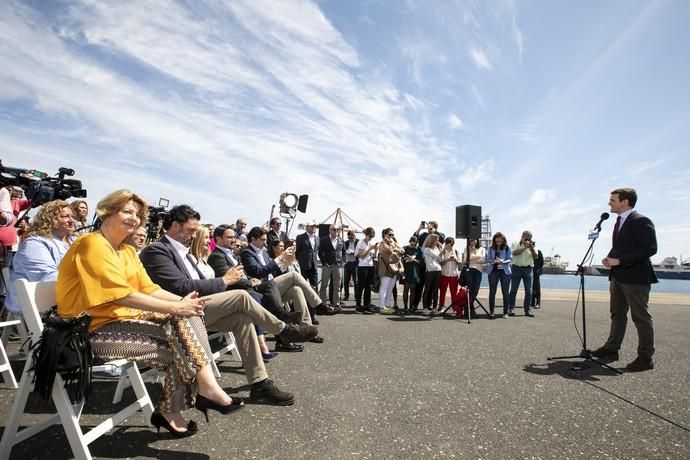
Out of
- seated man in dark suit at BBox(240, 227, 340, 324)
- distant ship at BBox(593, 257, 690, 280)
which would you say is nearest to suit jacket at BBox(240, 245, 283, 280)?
seated man in dark suit at BBox(240, 227, 340, 324)

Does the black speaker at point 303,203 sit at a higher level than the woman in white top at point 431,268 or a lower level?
higher

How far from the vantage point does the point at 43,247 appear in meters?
3.42

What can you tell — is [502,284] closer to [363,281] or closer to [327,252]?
[363,281]

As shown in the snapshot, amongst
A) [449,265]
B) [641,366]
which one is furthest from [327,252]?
[641,366]

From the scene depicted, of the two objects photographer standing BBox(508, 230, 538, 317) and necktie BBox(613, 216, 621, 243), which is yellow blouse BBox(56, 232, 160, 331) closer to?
necktie BBox(613, 216, 621, 243)

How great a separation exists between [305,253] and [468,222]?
12.6ft

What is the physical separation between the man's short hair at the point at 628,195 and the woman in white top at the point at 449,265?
4082 mm

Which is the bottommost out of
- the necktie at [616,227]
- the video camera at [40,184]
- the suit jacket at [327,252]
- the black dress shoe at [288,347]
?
the black dress shoe at [288,347]

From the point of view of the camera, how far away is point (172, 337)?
222cm

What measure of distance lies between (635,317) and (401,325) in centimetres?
353

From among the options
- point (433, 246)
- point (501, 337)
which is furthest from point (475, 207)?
point (501, 337)

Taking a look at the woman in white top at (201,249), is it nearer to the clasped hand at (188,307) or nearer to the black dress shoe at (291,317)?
the black dress shoe at (291,317)

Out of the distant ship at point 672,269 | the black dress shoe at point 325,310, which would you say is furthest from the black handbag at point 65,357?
the distant ship at point 672,269

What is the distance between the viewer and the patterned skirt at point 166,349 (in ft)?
7.00
